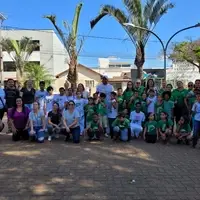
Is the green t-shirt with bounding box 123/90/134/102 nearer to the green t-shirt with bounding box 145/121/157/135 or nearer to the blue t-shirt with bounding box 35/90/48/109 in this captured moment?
the green t-shirt with bounding box 145/121/157/135

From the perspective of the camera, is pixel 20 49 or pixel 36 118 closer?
pixel 36 118

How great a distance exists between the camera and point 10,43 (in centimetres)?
4278

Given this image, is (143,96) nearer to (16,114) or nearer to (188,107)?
(188,107)

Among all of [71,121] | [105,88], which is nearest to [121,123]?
[71,121]

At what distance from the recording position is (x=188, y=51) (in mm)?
42594

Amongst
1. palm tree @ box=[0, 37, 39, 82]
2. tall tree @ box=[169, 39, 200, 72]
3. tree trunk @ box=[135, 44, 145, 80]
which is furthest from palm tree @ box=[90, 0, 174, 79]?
palm tree @ box=[0, 37, 39, 82]

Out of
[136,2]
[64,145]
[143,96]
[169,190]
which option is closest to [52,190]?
[169,190]

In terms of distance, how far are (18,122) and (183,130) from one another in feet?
15.7

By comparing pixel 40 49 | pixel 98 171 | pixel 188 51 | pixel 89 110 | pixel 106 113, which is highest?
pixel 40 49

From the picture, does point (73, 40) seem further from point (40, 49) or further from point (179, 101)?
point (40, 49)

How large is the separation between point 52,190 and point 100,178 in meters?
1.02

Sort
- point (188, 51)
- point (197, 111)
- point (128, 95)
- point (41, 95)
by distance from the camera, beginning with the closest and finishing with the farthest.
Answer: point (197, 111) < point (128, 95) < point (41, 95) < point (188, 51)

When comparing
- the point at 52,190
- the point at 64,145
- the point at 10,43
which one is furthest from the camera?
the point at 10,43

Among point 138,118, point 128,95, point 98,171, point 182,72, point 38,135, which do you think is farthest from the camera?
point 182,72
